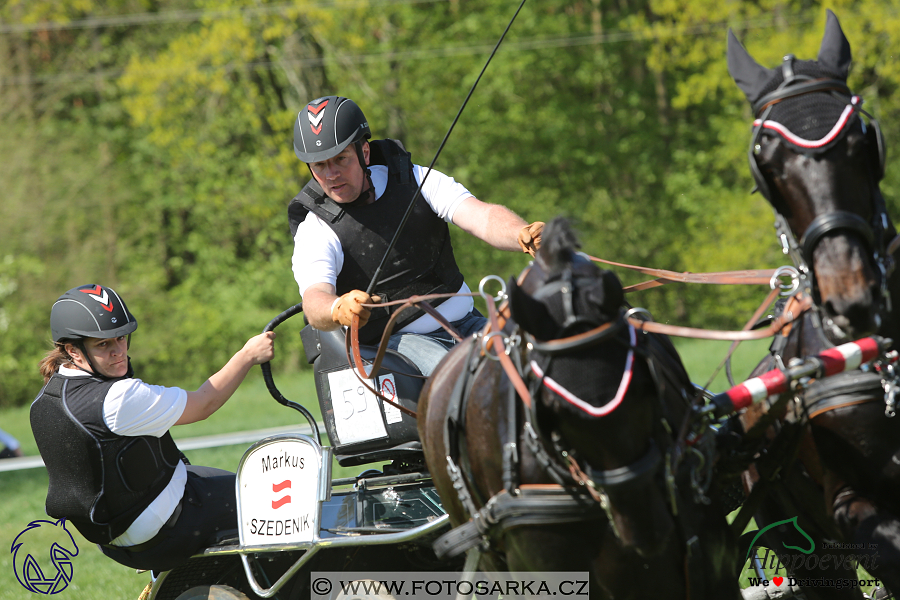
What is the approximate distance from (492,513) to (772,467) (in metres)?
0.89

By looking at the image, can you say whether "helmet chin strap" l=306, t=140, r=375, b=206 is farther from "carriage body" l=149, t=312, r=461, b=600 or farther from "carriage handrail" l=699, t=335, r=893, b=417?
"carriage handrail" l=699, t=335, r=893, b=417

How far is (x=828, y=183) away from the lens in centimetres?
218

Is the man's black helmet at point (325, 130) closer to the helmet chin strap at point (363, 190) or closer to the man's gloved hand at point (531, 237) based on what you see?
the helmet chin strap at point (363, 190)

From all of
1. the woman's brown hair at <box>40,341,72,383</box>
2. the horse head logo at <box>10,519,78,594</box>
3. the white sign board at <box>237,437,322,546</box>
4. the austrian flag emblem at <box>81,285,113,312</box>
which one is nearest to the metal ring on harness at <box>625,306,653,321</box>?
the white sign board at <box>237,437,322,546</box>

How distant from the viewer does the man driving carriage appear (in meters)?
3.98

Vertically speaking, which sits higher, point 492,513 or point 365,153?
point 365,153

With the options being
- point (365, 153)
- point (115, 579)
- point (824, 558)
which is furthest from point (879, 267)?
point (115, 579)

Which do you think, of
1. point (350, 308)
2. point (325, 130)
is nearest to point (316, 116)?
point (325, 130)

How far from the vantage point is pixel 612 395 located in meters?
2.12

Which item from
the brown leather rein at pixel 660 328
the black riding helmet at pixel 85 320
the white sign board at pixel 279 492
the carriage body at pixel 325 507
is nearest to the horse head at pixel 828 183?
the brown leather rein at pixel 660 328

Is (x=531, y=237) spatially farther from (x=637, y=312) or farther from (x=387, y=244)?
(x=637, y=312)

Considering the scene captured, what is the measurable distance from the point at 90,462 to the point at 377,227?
5.33 ft

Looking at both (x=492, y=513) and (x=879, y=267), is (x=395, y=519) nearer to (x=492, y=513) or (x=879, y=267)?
(x=492, y=513)

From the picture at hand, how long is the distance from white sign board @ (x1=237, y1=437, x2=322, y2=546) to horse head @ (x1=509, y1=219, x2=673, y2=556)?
5.80 ft
